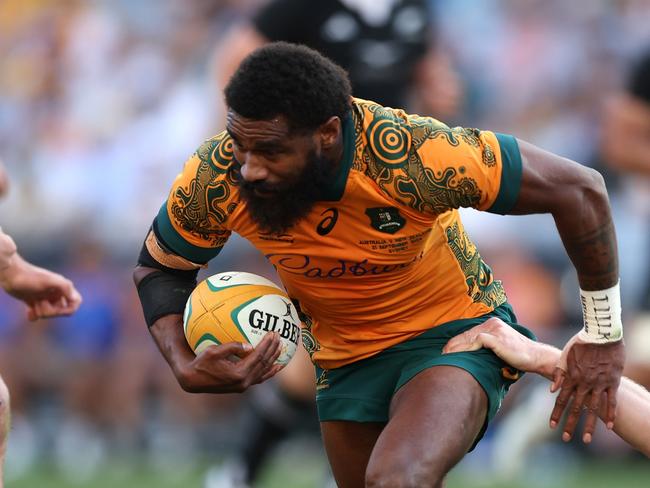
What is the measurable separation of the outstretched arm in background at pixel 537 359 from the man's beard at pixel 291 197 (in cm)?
88

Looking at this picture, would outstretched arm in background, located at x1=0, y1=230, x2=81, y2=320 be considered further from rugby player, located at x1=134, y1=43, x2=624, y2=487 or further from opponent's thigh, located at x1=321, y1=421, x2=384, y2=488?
opponent's thigh, located at x1=321, y1=421, x2=384, y2=488

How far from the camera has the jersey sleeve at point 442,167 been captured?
4.83 m

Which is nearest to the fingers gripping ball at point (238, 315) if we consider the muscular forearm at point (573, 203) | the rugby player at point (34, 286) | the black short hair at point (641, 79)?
the rugby player at point (34, 286)

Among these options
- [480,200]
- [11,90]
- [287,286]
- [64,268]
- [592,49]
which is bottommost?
[64,268]

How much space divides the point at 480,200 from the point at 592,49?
23.5 ft

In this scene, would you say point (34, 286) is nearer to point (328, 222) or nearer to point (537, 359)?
point (328, 222)

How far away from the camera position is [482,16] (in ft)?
39.3

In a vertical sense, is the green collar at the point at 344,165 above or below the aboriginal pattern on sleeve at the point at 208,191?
above

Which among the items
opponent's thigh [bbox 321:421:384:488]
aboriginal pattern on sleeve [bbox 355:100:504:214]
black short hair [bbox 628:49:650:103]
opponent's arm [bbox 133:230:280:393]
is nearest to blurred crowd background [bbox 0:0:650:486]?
black short hair [bbox 628:49:650:103]

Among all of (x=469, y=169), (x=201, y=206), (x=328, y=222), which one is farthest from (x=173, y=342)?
(x=469, y=169)

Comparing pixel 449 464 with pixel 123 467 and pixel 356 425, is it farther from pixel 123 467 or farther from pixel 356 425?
pixel 123 467

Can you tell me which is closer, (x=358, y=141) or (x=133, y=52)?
(x=358, y=141)

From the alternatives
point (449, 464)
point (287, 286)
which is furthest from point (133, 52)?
point (449, 464)

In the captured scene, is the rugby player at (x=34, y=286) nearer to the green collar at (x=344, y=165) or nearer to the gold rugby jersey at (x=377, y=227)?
the gold rugby jersey at (x=377, y=227)
